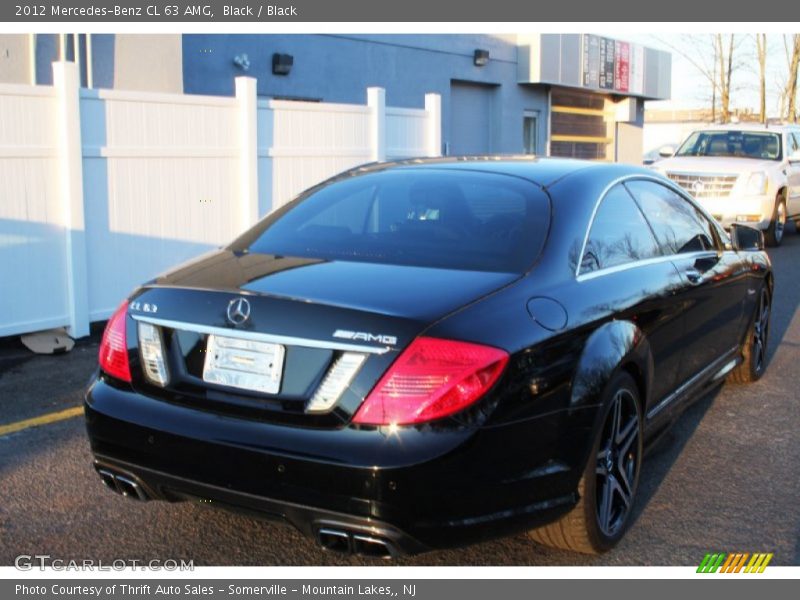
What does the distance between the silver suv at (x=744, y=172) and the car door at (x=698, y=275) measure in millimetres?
9813

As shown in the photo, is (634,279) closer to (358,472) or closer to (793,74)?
(358,472)

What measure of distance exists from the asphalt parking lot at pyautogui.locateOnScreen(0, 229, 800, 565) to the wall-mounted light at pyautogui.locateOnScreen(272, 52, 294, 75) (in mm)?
10233

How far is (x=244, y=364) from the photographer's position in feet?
10.6

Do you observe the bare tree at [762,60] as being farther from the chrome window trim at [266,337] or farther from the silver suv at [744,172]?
the chrome window trim at [266,337]

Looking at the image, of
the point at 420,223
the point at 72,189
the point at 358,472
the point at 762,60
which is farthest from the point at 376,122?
the point at 762,60

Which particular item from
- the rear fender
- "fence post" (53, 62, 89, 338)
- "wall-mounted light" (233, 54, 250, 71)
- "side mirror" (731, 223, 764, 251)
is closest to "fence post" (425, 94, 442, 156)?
"wall-mounted light" (233, 54, 250, 71)

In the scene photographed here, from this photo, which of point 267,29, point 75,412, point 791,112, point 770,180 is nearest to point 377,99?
point 267,29

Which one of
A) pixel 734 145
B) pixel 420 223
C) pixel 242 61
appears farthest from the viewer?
pixel 734 145

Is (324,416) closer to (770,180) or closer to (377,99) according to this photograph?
(377,99)

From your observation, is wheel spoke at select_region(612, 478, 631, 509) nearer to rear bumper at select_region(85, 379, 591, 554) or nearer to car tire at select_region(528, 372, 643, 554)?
car tire at select_region(528, 372, 643, 554)

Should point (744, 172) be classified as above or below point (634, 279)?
above

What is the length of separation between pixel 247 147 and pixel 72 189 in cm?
199

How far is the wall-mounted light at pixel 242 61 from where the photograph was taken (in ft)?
47.8

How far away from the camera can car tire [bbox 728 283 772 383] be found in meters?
6.35
